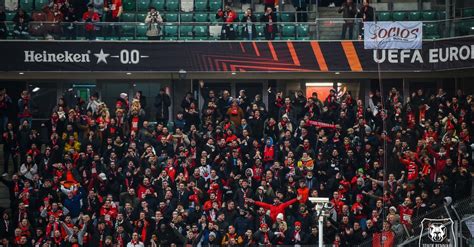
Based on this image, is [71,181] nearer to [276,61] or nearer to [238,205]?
[238,205]

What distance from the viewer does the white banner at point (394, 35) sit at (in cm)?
3950

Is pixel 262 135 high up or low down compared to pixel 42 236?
up

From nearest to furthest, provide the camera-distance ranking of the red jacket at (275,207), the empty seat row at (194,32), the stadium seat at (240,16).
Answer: the red jacket at (275,207)
the empty seat row at (194,32)
the stadium seat at (240,16)

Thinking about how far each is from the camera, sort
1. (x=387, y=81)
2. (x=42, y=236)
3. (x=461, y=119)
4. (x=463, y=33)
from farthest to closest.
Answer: (x=387, y=81), (x=463, y=33), (x=461, y=119), (x=42, y=236)

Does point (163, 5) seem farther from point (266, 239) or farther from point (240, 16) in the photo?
point (266, 239)

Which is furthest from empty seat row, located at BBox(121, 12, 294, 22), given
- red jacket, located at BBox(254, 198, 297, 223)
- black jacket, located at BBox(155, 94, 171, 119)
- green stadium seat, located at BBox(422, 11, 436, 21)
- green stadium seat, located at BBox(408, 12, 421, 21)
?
red jacket, located at BBox(254, 198, 297, 223)

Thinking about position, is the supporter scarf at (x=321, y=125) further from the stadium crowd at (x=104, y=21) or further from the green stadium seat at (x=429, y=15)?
the green stadium seat at (x=429, y=15)

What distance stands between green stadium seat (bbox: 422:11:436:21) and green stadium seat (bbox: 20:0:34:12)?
1125 centimetres

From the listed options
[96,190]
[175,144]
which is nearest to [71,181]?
[96,190]

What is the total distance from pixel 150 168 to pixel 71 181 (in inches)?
77.7

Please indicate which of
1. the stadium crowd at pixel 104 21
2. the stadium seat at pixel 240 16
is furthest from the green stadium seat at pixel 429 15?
the stadium seat at pixel 240 16

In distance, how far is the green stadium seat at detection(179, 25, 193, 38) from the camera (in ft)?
133

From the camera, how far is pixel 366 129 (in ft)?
121

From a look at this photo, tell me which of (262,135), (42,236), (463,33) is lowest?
(42,236)
